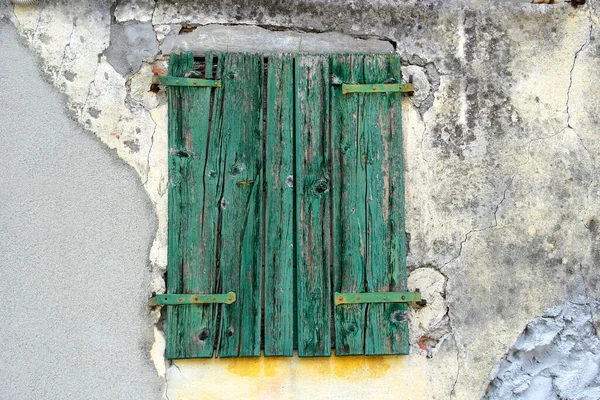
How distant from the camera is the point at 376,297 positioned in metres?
3.35

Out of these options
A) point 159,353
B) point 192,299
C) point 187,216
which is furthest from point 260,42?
point 159,353

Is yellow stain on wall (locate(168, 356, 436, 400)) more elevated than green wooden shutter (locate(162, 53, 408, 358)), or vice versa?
green wooden shutter (locate(162, 53, 408, 358))

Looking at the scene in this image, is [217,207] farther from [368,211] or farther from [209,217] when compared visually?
[368,211]

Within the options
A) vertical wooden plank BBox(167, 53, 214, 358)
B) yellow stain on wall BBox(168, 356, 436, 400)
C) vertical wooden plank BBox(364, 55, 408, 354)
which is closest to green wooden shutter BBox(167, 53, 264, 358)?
vertical wooden plank BBox(167, 53, 214, 358)

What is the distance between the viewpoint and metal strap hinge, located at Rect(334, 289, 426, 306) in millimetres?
3342

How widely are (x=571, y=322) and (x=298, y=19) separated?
194 cm

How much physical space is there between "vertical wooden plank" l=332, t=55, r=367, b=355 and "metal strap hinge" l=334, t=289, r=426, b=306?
0.09 feet

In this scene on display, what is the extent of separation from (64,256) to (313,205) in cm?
115

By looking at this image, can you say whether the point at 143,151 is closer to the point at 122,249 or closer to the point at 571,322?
the point at 122,249

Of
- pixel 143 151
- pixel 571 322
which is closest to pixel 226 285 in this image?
pixel 143 151

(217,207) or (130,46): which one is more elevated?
(130,46)

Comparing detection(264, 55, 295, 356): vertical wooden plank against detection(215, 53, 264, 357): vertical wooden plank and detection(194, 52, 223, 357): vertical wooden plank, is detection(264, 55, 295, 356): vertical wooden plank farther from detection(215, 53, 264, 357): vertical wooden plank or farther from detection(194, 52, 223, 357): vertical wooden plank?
detection(194, 52, 223, 357): vertical wooden plank

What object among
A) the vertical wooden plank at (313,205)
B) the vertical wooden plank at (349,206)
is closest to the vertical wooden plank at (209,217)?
the vertical wooden plank at (313,205)

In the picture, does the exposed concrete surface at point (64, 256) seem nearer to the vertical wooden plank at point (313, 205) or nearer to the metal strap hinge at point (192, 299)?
the metal strap hinge at point (192, 299)
